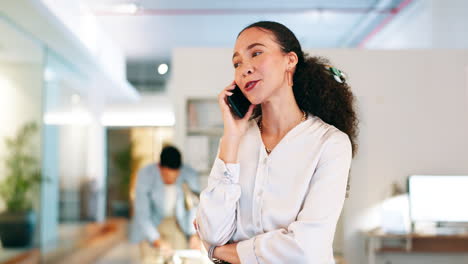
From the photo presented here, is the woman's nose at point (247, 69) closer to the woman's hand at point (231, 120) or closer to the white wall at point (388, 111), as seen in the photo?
the woman's hand at point (231, 120)

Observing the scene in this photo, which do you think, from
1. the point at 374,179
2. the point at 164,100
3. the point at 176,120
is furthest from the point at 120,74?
the point at 374,179

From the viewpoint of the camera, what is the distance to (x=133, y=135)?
34.1 feet

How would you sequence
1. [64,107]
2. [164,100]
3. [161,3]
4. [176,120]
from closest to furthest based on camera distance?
[176,120]
[161,3]
[64,107]
[164,100]

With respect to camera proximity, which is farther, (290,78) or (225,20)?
(225,20)

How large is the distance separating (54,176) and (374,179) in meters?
4.20

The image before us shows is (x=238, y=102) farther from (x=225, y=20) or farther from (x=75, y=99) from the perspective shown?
(x=75, y=99)

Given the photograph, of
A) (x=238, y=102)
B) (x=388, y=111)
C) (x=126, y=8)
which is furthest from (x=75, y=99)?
(x=238, y=102)

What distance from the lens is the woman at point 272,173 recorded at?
1092 millimetres

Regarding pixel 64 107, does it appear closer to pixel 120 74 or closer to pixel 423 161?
pixel 120 74

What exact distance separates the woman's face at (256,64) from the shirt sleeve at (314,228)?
196mm

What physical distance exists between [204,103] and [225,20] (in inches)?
86.2

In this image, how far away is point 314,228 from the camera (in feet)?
3.57

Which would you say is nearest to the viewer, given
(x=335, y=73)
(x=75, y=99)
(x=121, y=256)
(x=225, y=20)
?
(x=335, y=73)

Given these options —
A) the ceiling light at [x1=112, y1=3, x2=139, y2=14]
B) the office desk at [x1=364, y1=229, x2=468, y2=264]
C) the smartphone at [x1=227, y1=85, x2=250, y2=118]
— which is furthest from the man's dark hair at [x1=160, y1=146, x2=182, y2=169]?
the smartphone at [x1=227, y1=85, x2=250, y2=118]
